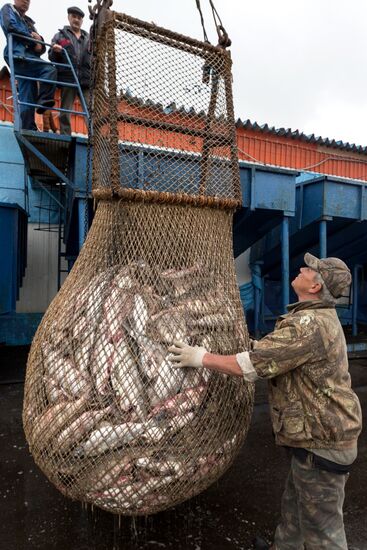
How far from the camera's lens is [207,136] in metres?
2.87

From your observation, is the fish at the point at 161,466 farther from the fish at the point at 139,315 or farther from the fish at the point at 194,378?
the fish at the point at 139,315

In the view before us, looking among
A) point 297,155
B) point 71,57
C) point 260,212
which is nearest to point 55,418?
point 260,212

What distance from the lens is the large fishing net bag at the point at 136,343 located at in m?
2.05

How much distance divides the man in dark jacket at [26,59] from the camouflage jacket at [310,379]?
452cm

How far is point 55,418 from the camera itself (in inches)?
82.5

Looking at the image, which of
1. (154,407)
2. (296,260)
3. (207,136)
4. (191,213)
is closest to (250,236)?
(296,260)

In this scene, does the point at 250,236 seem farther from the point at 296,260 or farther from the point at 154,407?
the point at 154,407

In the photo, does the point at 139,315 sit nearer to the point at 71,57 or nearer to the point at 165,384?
the point at 165,384

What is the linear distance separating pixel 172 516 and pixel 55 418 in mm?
1339

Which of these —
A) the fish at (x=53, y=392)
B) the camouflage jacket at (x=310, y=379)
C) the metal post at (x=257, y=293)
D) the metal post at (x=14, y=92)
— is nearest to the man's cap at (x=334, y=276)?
the camouflage jacket at (x=310, y=379)

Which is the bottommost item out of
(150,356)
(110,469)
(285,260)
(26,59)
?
(110,469)

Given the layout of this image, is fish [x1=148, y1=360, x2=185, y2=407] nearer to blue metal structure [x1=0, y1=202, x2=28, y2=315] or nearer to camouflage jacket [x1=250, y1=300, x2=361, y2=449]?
camouflage jacket [x1=250, y1=300, x2=361, y2=449]

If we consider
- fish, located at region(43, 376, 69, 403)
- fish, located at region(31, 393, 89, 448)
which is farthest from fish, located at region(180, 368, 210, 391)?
fish, located at region(43, 376, 69, 403)

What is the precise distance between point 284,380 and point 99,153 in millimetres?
1842
